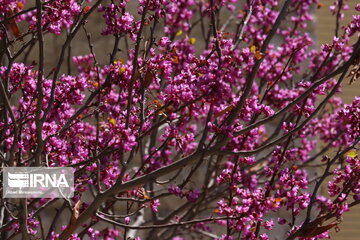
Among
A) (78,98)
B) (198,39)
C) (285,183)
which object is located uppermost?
(198,39)

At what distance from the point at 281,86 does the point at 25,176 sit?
3.47 m

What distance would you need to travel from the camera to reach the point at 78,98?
10.1 ft

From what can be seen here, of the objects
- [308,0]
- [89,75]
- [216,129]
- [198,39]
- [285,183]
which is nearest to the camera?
[216,129]

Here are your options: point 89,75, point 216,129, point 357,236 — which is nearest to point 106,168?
point 216,129

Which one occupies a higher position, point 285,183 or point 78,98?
point 78,98

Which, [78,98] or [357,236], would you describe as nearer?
[78,98]

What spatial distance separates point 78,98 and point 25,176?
0.44 meters

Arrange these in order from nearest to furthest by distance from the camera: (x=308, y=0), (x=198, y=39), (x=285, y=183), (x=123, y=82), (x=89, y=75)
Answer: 1. (x=123, y=82)
2. (x=285, y=183)
3. (x=89, y=75)
4. (x=308, y=0)
5. (x=198, y=39)

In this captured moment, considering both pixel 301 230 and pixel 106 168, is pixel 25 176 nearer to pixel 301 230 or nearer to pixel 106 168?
pixel 106 168

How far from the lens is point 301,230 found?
3.02 m

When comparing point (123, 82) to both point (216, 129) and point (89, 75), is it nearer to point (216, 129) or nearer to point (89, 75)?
point (216, 129)

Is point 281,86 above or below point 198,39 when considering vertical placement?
below

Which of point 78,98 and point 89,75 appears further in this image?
point 89,75

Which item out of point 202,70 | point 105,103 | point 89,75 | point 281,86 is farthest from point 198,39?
point 202,70
